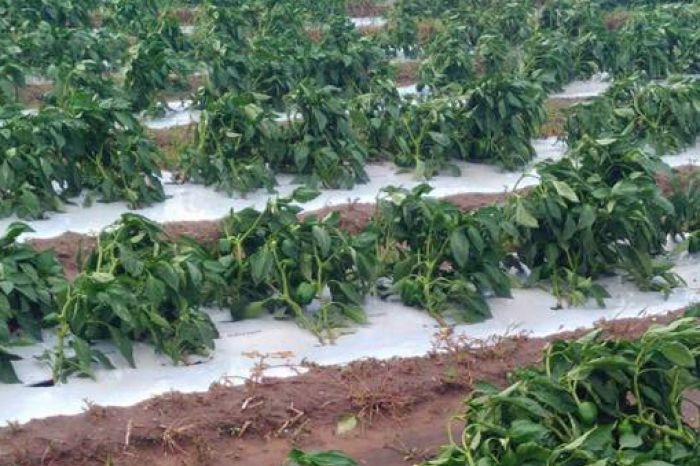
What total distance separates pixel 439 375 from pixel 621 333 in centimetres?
90

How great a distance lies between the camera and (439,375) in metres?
4.41

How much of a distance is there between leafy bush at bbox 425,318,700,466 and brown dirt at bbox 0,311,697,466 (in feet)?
2.33

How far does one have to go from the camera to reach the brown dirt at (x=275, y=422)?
3.82 m

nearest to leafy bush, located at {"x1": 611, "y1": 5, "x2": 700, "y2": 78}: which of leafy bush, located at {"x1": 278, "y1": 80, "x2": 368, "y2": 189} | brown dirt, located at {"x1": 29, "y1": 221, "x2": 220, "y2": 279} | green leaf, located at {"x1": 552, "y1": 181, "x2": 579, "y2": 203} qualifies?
leafy bush, located at {"x1": 278, "y1": 80, "x2": 368, "y2": 189}

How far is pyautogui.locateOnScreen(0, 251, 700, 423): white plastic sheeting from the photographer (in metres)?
4.13

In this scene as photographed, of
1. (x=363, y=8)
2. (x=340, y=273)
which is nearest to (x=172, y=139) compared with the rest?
(x=340, y=273)

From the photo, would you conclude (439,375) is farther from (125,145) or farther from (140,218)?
(125,145)

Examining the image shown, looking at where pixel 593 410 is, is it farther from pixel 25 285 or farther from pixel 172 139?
pixel 172 139

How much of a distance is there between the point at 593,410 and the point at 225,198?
11.0 feet

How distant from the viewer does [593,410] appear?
10.8 ft

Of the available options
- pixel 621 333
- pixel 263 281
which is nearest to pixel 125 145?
pixel 263 281

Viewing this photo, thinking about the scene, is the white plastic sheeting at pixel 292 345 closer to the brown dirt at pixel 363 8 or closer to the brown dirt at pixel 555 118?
the brown dirt at pixel 555 118

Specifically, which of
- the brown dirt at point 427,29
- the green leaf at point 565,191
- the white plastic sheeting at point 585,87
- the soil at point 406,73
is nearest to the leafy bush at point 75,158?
the green leaf at point 565,191

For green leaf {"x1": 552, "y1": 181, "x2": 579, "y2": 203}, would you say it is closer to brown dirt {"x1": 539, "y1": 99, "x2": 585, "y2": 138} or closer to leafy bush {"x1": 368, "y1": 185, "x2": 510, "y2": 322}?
leafy bush {"x1": 368, "y1": 185, "x2": 510, "y2": 322}
